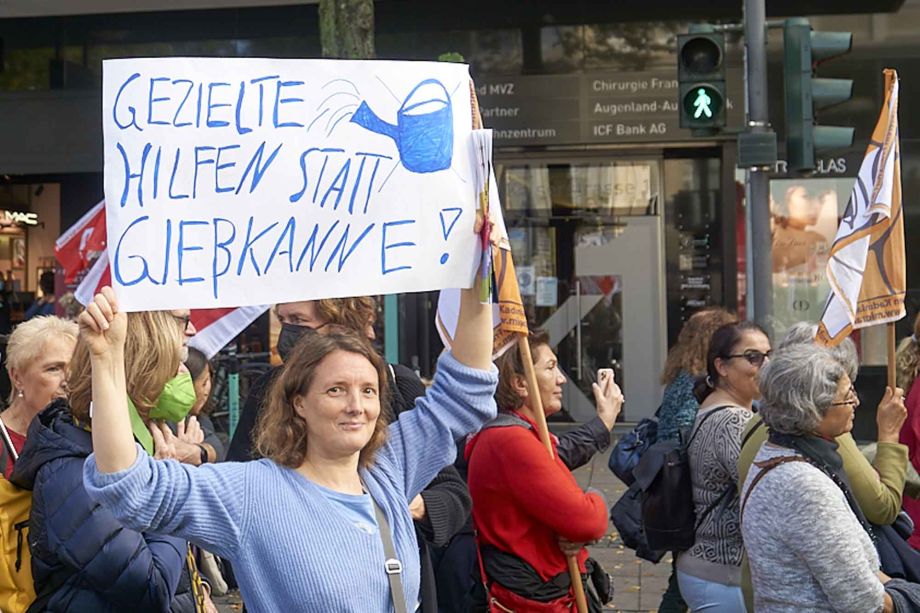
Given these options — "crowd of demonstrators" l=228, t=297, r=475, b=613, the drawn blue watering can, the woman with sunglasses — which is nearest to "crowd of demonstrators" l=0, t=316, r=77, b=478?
"crowd of demonstrators" l=228, t=297, r=475, b=613

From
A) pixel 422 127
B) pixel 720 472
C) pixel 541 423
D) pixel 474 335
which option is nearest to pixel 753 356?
pixel 720 472

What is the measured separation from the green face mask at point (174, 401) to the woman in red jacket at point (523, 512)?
1.02 meters

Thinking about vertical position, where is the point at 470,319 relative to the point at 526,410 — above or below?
above

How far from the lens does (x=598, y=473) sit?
12344 mm

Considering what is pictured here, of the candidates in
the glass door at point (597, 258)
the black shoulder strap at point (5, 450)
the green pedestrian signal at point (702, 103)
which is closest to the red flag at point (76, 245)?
the black shoulder strap at point (5, 450)

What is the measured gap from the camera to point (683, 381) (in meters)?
5.63

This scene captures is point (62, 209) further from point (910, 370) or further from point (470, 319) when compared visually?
point (470, 319)

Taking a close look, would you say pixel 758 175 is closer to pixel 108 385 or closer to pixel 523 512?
pixel 523 512

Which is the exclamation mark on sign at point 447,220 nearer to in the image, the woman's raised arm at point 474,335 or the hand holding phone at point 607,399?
the woman's raised arm at point 474,335

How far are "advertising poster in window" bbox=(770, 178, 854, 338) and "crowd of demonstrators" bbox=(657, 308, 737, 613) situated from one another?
7831mm

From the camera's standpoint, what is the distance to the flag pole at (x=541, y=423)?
157 inches

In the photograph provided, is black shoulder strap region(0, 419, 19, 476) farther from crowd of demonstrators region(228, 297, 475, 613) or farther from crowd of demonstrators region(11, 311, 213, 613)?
crowd of demonstrators region(228, 297, 475, 613)

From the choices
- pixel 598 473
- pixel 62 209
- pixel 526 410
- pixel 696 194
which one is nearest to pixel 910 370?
pixel 526 410

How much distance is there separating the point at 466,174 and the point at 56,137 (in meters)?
11.5
